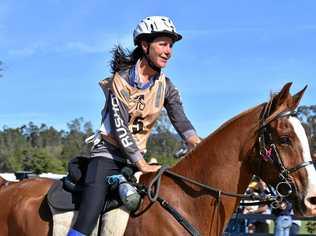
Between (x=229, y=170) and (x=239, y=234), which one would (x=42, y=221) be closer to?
(x=229, y=170)

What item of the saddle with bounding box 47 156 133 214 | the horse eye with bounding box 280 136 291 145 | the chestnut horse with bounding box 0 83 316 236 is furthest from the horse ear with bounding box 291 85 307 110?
the saddle with bounding box 47 156 133 214

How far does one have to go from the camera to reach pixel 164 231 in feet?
16.9

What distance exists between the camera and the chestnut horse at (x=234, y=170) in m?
4.89

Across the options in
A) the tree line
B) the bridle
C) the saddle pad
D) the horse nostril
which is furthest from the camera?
the tree line

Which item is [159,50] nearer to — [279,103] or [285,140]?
[279,103]

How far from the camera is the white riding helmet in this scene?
5523mm

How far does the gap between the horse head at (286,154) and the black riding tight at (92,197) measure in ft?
4.18

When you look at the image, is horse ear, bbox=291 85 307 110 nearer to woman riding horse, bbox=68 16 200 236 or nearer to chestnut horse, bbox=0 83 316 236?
chestnut horse, bbox=0 83 316 236

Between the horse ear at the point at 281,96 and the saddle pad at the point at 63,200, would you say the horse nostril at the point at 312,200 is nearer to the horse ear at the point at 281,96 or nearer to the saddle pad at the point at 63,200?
the horse ear at the point at 281,96

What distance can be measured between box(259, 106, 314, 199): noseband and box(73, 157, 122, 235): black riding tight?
132 centimetres

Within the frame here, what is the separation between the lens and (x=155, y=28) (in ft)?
18.1

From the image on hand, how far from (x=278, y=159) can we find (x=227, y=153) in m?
0.49

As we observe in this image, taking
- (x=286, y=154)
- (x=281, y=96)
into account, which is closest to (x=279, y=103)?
(x=281, y=96)

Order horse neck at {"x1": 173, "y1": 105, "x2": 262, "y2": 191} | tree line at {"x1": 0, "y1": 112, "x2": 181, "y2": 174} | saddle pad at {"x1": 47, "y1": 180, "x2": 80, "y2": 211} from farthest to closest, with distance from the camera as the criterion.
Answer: tree line at {"x1": 0, "y1": 112, "x2": 181, "y2": 174}
saddle pad at {"x1": 47, "y1": 180, "x2": 80, "y2": 211}
horse neck at {"x1": 173, "y1": 105, "x2": 262, "y2": 191}
